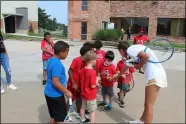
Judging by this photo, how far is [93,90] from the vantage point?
3621 mm

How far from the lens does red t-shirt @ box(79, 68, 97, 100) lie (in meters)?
3.50

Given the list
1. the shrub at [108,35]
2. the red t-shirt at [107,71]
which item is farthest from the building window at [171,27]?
the red t-shirt at [107,71]

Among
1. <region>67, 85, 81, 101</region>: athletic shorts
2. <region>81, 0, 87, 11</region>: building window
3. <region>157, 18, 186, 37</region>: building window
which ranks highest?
<region>81, 0, 87, 11</region>: building window

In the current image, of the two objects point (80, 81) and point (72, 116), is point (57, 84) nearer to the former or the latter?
point (72, 116)

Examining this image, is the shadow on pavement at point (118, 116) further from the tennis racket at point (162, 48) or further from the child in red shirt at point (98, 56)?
the tennis racket at point (162, 48)

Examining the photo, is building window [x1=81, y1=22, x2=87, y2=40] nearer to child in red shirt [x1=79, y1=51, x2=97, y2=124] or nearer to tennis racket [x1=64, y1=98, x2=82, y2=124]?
child in red shirt [x1=79, y1=51, x2=97, y2=124]

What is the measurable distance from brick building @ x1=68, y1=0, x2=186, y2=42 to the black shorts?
21294mm

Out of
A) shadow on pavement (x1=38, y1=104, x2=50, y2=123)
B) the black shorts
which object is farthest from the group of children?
shadow on pavement (x1=38, y1=104, x2=50, y2=123)

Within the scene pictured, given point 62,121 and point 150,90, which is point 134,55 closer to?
point 150,90

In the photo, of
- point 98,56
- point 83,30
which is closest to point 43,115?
point 98,56

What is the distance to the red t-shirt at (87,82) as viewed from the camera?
3.50 meters

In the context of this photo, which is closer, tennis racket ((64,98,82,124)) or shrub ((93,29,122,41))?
tennis racket ((64,98,82,124))

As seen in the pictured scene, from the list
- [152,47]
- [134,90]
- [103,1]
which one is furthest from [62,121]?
[103,1]

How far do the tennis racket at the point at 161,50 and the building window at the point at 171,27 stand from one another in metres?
23.6
